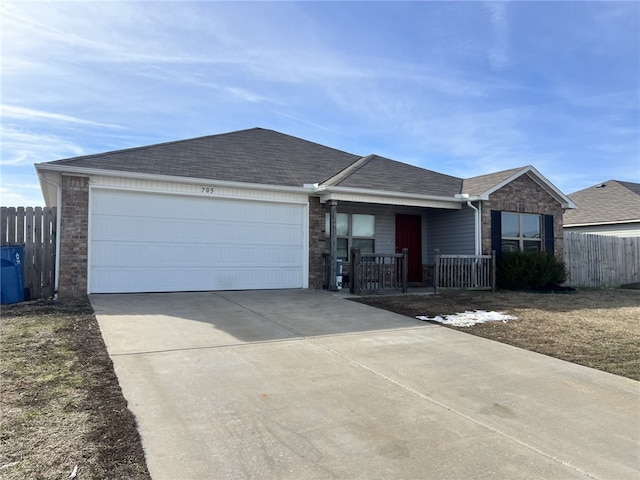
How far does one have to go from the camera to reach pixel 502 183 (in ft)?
44.9

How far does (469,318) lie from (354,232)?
6.36 metres

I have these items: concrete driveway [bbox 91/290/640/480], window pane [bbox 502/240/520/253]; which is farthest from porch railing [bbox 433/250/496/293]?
concrete driveway [bbox 91/290/640/480]

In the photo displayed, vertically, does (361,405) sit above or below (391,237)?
below

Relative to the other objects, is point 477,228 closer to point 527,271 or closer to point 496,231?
point 496,231

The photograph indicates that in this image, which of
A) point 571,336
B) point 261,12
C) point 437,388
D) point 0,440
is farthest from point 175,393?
point 261,12

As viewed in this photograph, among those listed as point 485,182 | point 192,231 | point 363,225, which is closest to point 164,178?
point 192,231

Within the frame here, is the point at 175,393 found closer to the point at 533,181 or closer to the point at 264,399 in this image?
the point at 264,399

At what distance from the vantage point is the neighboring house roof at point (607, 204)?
794 inches

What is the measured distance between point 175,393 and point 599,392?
14.0 feet

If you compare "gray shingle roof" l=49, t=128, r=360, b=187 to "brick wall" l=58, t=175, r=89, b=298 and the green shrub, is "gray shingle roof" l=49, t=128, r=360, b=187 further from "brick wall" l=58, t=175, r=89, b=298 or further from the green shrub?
the green shrub

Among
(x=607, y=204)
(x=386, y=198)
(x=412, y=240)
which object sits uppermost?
(x=607, y=204)

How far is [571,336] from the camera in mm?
7000

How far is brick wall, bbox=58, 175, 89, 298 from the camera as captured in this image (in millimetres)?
9531

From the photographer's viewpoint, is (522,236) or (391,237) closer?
(522,236)
